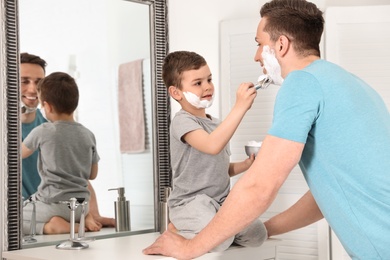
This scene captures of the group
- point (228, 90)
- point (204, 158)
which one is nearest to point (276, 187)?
point (204, 158)

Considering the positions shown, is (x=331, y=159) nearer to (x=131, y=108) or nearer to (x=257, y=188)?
(x=257, y=188)

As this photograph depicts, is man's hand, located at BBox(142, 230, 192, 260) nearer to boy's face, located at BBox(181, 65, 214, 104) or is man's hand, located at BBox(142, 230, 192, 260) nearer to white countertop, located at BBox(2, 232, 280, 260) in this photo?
white countertop, located at BBox(2, 232, 280, 260)

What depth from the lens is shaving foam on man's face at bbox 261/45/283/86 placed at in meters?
1.49

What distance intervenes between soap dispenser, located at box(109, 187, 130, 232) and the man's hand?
1.32 feet

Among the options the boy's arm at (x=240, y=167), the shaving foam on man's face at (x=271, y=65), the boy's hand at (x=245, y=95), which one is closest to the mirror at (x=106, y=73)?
the boy's arm at (x=240, y=167)

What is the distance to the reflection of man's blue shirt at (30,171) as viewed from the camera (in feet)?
5.86

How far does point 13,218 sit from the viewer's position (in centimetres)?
175

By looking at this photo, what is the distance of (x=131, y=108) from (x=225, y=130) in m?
0.50

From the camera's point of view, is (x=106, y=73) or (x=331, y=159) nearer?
(x=331, y=159)

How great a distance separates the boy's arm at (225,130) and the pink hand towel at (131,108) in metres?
0.36

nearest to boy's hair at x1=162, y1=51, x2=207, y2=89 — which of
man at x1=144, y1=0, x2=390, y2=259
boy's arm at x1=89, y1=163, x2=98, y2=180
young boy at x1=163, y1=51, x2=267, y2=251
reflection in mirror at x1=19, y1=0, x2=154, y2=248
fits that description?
young boy at x1=163, y1=51, x2=267, y2=251

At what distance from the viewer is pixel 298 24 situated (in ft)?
4.68

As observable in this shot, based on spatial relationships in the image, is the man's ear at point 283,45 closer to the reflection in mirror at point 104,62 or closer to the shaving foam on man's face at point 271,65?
Answer: the shaving foam on man's face at point 271,65

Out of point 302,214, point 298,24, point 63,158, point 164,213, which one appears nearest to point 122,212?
Result: point 164,213
